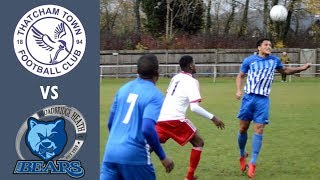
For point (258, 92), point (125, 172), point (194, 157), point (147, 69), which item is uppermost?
point (147, 69)

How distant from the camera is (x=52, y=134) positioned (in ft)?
26.8

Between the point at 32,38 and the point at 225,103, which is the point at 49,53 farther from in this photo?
the point at 225,103

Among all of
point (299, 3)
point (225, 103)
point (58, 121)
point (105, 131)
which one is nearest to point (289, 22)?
point (299, 3)

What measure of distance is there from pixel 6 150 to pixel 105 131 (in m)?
7.56

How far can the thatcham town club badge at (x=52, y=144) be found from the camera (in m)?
8.05

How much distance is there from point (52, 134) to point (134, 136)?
5.04 feet

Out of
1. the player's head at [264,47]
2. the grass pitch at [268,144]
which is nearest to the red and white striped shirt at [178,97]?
the grass pitch at [268,144]

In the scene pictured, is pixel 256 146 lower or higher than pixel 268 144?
higher

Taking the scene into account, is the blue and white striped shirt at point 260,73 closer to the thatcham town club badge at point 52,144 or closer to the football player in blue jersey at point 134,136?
the thatcham town club badge at point 52,144

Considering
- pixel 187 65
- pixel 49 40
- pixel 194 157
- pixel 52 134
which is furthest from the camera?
pixel 187 65

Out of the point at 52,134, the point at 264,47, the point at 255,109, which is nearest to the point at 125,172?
the point at 52,134

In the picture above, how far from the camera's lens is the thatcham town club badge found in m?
8.05

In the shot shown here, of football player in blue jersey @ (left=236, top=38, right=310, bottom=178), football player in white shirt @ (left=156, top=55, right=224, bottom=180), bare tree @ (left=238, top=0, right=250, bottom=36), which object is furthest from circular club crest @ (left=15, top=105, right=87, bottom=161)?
bare tree @ (left=238, top=0, right=250, bottom=36)

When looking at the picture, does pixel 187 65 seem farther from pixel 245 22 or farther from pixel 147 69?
pixel 245 22
